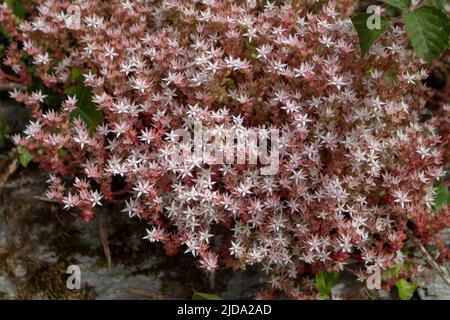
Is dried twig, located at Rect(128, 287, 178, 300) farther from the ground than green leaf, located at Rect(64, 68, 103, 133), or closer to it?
closer to it

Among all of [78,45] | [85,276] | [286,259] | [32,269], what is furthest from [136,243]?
[78,45]

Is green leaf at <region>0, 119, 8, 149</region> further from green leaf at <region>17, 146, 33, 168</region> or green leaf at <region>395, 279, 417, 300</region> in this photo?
green leaf at <region>395, 279, 417, 300</region>

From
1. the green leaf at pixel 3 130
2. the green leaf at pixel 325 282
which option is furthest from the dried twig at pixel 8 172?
the green leaf at pixel 325 282

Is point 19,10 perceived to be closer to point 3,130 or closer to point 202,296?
point 3,130

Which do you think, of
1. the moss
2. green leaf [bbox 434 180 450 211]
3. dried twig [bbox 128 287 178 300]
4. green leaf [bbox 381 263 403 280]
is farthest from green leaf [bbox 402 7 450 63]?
the moss

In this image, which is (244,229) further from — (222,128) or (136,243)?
(136,243)
